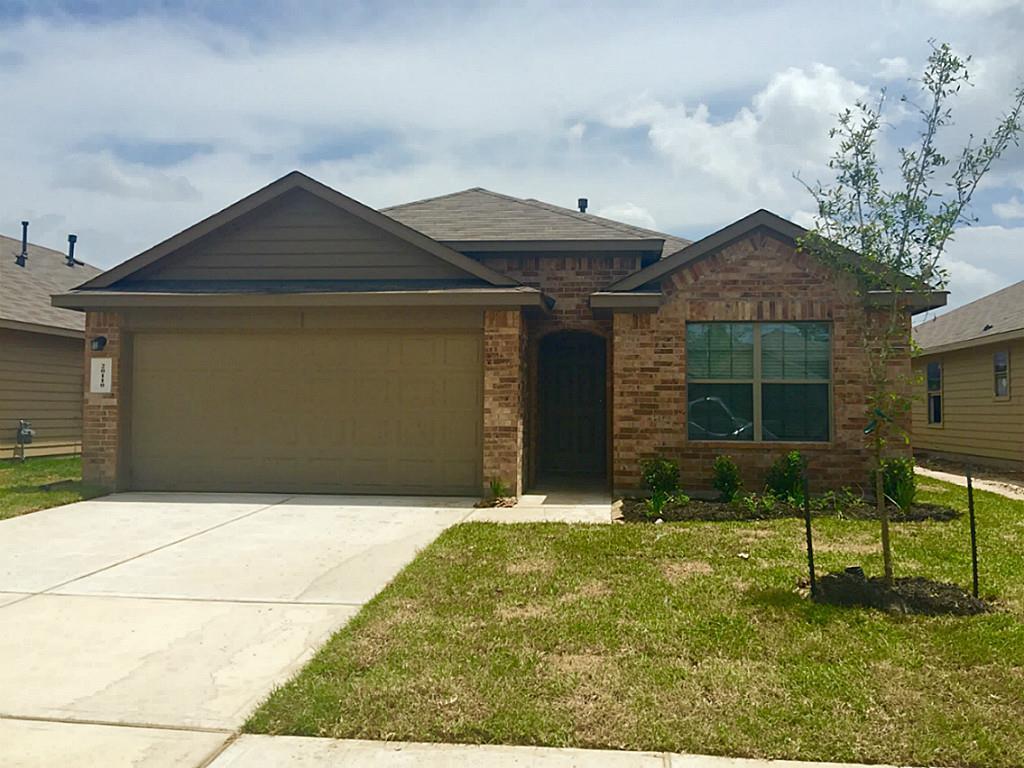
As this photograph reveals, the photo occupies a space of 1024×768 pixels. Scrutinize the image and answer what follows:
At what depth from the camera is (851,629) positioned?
5.02m

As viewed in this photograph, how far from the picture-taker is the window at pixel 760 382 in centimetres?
1064

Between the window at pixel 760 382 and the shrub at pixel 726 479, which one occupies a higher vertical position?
the window at pixel 760 382

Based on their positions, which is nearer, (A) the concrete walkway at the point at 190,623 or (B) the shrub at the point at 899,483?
(A) the concrete walkway at the point at 190,623

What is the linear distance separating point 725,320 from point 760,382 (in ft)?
3.27

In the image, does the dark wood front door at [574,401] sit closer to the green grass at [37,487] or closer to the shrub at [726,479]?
the shrub at [726,479]

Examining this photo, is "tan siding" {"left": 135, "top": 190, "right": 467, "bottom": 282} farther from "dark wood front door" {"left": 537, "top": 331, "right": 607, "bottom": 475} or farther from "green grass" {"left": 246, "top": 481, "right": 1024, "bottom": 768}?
"green grass" {"left": 246, "top": 481, "right": 1024, "bottom": 768}

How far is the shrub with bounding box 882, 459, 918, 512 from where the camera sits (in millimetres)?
9539

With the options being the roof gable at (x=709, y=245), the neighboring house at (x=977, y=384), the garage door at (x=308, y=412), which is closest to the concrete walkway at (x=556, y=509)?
the garage door at (x=308, y=412)

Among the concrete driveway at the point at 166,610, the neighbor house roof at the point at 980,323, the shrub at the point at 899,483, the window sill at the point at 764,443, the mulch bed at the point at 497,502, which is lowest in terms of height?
the concrete driveway at the point at 166,610

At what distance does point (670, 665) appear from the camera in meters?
4.41

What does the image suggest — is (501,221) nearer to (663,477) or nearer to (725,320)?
(725,320)

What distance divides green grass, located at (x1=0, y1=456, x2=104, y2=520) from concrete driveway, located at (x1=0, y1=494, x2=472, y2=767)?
0.46 meters

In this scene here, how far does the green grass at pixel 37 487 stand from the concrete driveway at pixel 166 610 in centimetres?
46

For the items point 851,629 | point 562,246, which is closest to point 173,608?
point 851,629
